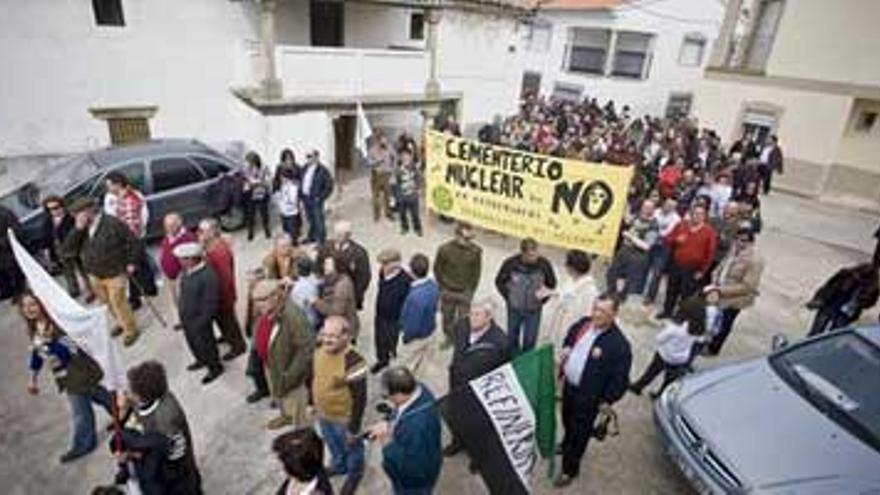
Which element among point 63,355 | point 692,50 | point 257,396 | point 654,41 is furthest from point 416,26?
point 692,50

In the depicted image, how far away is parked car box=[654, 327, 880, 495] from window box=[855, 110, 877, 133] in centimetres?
1306

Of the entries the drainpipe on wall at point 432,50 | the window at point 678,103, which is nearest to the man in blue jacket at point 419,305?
the drainpipe on wall at point 432,50

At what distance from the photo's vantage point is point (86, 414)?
4879mm

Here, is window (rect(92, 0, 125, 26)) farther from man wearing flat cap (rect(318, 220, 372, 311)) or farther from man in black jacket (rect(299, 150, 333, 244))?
man wearing flat cap (rect(318, 220, 372, 311))

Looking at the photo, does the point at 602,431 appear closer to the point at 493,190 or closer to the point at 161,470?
the point at 161,470

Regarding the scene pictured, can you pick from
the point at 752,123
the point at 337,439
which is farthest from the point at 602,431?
the point at 752,123

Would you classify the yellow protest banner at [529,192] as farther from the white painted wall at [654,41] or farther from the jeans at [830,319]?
the white painted wall at [654,41]

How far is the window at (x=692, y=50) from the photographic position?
26166 mm

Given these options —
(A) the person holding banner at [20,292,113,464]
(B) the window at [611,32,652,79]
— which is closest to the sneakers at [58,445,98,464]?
(A) the person holding banner at [20,292,113,464]

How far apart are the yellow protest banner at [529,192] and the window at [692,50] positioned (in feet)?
71.0

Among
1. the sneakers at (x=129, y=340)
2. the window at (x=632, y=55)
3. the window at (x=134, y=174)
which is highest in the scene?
the window at (x=632, y=55)

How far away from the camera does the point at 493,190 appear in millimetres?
8641

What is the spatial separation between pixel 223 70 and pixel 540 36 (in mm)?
18756

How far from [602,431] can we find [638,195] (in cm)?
620
